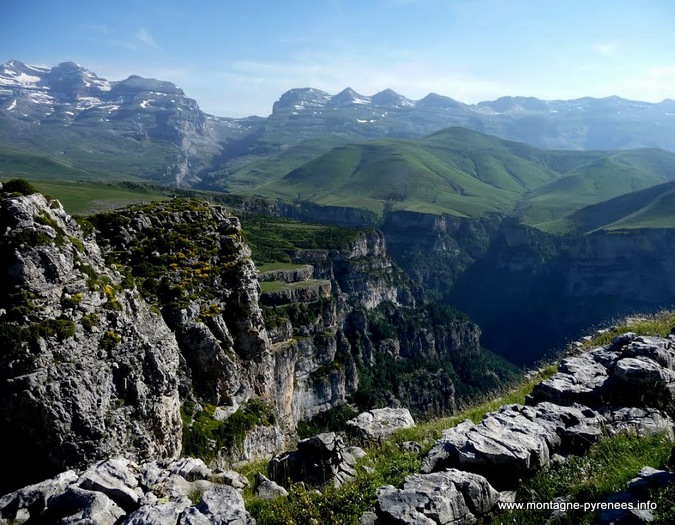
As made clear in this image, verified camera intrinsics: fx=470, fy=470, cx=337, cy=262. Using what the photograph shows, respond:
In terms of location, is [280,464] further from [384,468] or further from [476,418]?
[476,418]

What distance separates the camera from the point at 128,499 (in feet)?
Answer: 37.1

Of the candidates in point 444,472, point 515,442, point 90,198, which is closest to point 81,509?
point 444,472

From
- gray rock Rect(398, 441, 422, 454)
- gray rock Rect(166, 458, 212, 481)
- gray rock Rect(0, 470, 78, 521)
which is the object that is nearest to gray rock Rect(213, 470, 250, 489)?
gray rock Rect(166, 458, 212, 481)

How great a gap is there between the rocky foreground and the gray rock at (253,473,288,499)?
0.09ft

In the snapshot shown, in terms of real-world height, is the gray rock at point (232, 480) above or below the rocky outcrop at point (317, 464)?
below

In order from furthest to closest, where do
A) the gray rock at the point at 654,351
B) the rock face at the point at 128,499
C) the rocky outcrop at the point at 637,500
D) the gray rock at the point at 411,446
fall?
the gray rock at the point at 654,351 < the gray rock at the point at 411,446 < the rock face at the point at 128,499 < the rocky outcrop at the point at 637,500

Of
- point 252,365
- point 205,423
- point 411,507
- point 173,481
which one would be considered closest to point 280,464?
point 173,481

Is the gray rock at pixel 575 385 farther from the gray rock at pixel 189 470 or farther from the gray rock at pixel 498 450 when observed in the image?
the gray rock at pixel 189 470

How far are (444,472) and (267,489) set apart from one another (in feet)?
14.9

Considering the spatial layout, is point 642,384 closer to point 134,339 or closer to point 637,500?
point 637,500

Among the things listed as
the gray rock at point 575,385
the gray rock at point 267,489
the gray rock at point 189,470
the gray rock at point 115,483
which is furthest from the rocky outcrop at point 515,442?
the gray rock at point 115,483

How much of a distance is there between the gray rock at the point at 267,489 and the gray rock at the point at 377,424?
13.8ft

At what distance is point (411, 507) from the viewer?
939 centimetres

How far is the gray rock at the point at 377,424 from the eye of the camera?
51.5ft
